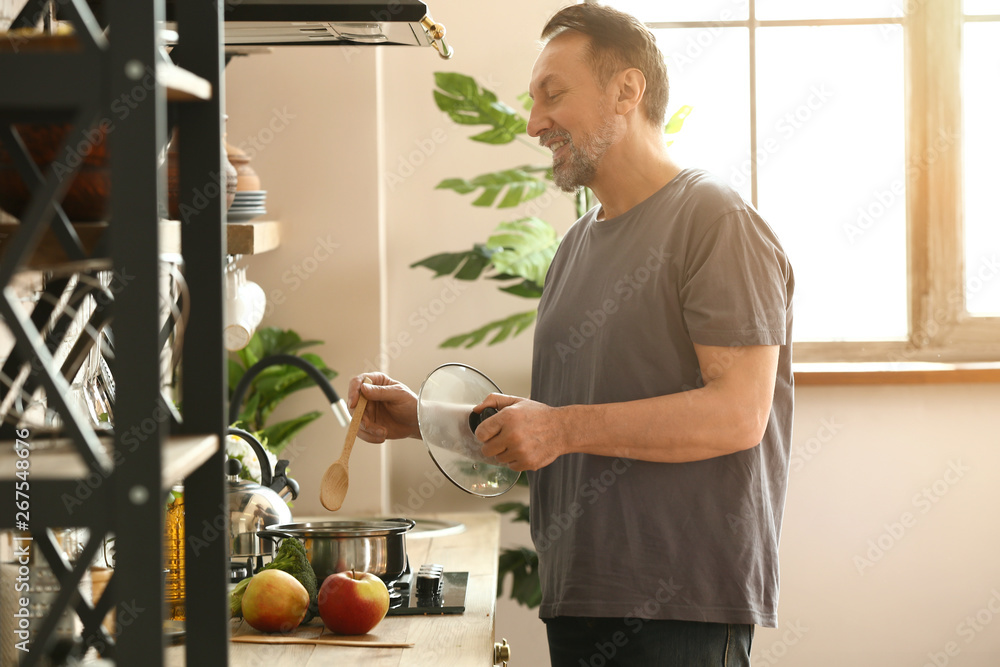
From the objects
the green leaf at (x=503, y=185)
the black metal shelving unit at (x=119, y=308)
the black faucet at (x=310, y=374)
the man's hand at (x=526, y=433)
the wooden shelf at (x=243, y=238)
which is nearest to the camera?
the black metal shelving unit at (x=119, y=308)

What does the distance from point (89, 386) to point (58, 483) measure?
26.6 inches

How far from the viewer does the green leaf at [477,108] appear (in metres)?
2.64

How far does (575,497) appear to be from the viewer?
150 cm

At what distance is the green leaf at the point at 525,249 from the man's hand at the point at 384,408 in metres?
0.94

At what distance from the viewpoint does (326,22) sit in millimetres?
1502

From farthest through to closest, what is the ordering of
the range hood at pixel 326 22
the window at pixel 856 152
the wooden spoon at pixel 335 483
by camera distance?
the window at pixel 856 152 → the wooden spoon at pixel 335 483 → the range hood at pixel 326 22

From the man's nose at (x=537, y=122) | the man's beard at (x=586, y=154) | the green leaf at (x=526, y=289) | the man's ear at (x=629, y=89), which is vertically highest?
the man's ear at (x=629, y=89)

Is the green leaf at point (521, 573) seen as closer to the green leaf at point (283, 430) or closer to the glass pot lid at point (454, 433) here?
the green leaf at point (283, 430)

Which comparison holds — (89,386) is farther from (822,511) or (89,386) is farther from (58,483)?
(822,511)


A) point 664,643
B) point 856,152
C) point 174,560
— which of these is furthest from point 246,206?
point 856,152

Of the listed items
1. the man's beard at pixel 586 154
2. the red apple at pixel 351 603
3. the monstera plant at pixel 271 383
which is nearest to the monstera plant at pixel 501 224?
the monstera plant at pixel 271 383

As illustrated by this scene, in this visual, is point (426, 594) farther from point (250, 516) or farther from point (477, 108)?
point (477, 108)

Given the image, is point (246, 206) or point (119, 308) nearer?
point (119, 308)

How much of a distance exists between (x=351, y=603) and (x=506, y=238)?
4.50 ft
